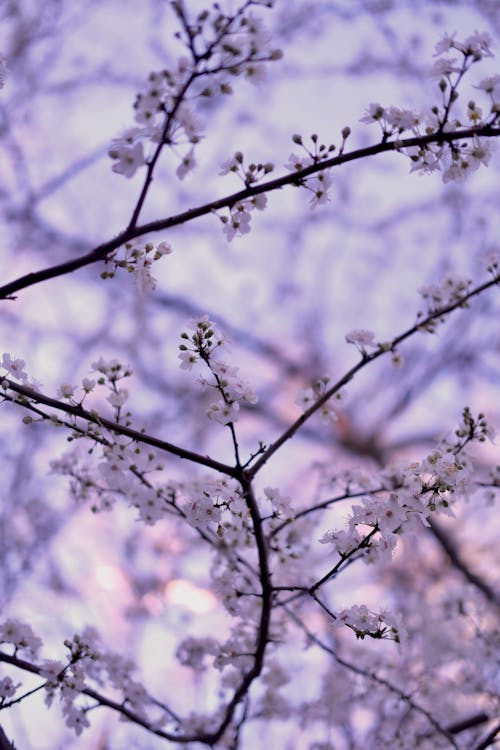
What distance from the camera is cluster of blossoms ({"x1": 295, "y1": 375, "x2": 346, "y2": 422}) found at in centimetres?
285

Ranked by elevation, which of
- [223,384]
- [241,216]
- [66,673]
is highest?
[241,216]

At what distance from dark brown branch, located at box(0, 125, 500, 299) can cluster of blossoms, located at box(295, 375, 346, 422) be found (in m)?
1.13

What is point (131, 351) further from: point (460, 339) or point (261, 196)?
point (261, 196)

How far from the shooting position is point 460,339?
26.1ft

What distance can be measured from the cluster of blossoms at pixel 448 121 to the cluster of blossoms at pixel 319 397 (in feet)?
3.58

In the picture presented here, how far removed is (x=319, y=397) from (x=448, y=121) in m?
1.24

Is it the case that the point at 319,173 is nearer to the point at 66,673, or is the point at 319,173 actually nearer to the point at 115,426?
the point at 115,426

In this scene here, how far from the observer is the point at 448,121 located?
6.19ft

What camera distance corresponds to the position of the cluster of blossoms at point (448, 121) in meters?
1.82

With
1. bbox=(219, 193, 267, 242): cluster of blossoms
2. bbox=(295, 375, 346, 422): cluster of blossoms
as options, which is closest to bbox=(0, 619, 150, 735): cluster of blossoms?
bbox=(295, 375, 346, 422): cluster of blossoms

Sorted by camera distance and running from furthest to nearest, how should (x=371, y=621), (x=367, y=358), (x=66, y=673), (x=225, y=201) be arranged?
1. (x=367, y=358)
2. (x=66, y=673)
3. (x=371, y=621)
4. (x=225, y=201)

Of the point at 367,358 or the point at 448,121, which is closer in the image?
the point at 448,121

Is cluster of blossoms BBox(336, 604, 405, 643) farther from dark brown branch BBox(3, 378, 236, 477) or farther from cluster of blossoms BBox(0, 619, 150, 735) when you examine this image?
cluster of blossoms BBox(0, 619, 150, 735)

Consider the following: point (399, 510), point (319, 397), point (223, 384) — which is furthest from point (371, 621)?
point (319, 397)
